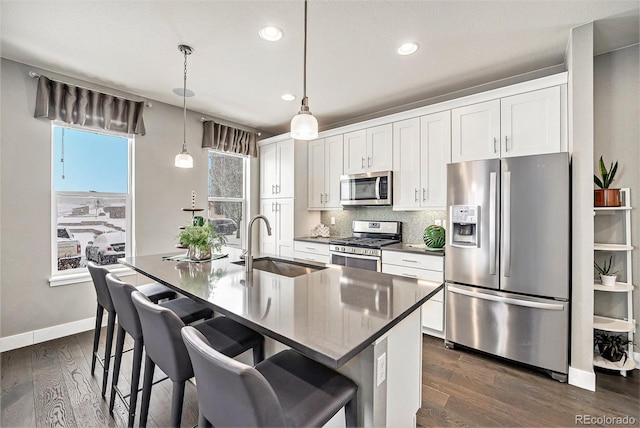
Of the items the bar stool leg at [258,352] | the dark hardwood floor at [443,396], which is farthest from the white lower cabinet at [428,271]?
the bar stool leg at [258,352]

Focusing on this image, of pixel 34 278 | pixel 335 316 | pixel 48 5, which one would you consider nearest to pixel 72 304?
pixel 34 278

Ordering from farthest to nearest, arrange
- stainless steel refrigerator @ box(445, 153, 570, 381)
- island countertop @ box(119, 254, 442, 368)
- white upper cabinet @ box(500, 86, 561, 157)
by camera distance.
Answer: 1. white upper cabinet @ box(500, 86, 561, 157)
2. stainless steel refrigerator @ box(445, 153, 570, 381)
3. island countertop @ box(119, 254, 442, 368)

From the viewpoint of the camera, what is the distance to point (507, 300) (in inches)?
95.1

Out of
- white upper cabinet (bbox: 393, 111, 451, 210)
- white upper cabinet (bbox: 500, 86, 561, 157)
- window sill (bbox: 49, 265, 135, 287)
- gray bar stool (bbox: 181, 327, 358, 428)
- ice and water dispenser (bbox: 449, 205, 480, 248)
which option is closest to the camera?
gray bar stool (bbox: 181, 327, 358, 428)

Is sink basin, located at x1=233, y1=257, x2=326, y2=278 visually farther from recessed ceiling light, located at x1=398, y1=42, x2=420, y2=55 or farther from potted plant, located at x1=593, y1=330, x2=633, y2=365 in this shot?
potted plant, located at x1=593, y1=330, x2=633, y2=365

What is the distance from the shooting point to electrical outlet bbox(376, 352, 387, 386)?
3.72ft

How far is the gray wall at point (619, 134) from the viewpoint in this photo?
2430mm

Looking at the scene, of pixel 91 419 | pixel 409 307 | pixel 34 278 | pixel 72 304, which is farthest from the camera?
pixel 72 304

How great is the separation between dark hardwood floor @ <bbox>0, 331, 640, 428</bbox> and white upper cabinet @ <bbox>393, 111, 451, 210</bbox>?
5.43 feet

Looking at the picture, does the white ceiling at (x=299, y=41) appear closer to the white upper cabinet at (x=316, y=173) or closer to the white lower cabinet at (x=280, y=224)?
the white upper cabinet at (x=316, y=173)

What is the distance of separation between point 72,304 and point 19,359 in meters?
0.62

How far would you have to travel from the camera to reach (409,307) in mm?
1227

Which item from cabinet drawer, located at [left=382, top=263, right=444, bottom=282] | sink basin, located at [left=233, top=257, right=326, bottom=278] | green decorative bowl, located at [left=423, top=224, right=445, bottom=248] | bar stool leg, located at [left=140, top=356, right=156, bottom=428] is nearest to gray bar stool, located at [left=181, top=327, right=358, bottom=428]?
bar stool leg, located at [left=140, top=356, right=156, bottom=428]

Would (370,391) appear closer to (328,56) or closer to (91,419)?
(91,419)
